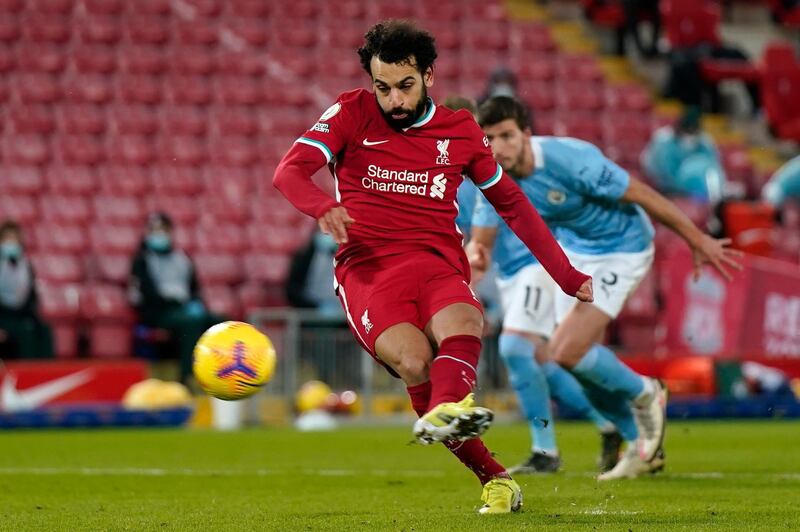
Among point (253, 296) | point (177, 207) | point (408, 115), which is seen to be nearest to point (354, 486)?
point (408, 115)

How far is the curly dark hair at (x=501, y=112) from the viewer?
26.8ft

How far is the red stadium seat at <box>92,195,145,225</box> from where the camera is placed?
17.9 meters

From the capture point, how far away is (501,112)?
321 inches

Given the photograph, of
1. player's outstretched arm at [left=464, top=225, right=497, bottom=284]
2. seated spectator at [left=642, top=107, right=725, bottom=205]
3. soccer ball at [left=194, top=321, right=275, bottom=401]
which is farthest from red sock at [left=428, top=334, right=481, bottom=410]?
seated spectator at [left=642, top=107, right=725, bottom=205]

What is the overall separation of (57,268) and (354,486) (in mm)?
9534

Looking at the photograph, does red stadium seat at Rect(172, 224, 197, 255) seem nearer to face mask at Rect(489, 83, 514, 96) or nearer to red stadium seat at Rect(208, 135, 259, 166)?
red stadium seat at Rect(208, 135, 259, 166)

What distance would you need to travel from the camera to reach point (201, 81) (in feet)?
66.9

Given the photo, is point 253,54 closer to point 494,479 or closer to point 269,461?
point 269,461

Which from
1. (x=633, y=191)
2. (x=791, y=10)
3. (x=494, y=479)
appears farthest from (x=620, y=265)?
(x=791, y=10)

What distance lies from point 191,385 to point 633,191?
8.22 meters

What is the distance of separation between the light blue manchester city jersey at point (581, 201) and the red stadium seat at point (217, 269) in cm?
881

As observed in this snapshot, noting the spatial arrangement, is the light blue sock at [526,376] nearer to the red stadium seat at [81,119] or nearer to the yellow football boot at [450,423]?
the yellow football boot at [450,423]

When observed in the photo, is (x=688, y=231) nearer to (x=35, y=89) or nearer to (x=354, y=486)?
(x=354, y=486)

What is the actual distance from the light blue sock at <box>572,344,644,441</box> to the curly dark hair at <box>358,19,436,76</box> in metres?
2.81
